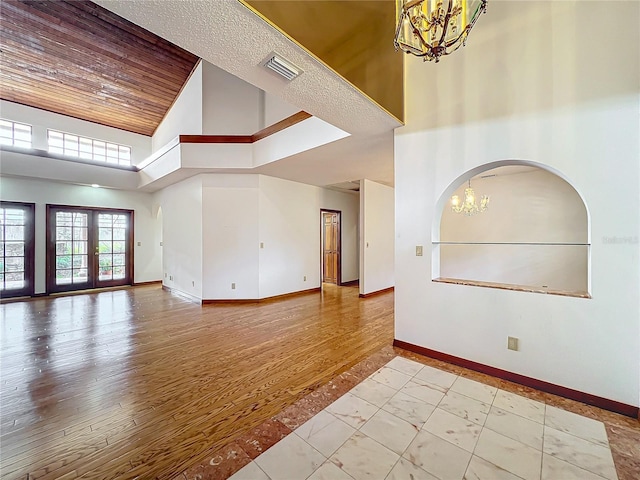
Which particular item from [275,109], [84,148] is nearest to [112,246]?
[84,148]

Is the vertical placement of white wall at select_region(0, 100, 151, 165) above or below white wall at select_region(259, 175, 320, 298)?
above

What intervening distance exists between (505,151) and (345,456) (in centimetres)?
282

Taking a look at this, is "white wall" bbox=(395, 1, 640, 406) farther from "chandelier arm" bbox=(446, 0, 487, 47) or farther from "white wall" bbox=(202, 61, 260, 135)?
"white wall" bbox=(202, 61, 260, 135)

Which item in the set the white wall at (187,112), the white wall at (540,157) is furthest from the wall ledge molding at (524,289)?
the white wall at (187,112)

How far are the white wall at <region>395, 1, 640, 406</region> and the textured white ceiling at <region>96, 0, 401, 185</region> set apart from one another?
2.05 feet

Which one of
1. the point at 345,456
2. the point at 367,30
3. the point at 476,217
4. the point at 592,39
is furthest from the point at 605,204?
the point at 476,217

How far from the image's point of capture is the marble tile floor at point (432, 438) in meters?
1.53

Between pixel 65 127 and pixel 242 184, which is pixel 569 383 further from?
pixel 65 127

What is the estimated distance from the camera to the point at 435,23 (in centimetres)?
166

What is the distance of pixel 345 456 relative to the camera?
1630mm

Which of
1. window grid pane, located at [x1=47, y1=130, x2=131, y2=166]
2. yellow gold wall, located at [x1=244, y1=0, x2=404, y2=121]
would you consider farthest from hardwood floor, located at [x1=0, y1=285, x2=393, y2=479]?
window grid pane, located at [x1=47, y1=130, x2=131, y2=166]

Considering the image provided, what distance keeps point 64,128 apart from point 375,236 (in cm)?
800

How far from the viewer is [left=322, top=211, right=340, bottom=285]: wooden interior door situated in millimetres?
7555

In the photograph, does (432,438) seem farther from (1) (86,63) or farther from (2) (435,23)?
(1) (86,63)
